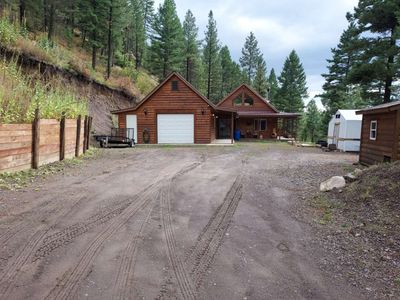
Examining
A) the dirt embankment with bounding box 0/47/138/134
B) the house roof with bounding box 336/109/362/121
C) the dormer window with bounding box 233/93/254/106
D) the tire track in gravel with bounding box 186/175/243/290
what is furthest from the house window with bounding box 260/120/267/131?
the tire track in gravel with bounding box 186/175/243/290

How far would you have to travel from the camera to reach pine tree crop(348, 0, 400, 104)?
16906 mm

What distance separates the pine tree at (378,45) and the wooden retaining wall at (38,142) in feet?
50.9

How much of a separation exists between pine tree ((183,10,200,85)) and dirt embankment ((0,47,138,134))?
17881 mm

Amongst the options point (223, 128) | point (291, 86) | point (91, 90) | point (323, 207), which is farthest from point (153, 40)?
point (323, 207)

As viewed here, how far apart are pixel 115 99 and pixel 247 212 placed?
23.6 m

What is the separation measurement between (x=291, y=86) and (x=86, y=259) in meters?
47.5

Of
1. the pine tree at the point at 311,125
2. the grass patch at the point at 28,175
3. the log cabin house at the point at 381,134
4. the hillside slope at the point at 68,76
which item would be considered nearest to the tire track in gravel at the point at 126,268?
the grass patch at the point at 28,175

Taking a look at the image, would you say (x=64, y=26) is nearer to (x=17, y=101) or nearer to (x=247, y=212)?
Result: (x=17, y=101)

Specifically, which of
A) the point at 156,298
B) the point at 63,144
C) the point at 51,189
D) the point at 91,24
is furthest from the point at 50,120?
the point at 91,24

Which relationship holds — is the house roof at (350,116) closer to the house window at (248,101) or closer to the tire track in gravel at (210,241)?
the house window at (248,101)

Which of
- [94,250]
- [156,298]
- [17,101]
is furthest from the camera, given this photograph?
[17,101]

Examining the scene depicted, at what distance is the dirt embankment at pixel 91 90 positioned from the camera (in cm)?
1761

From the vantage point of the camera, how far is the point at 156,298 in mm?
2744

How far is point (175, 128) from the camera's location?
2280cm
